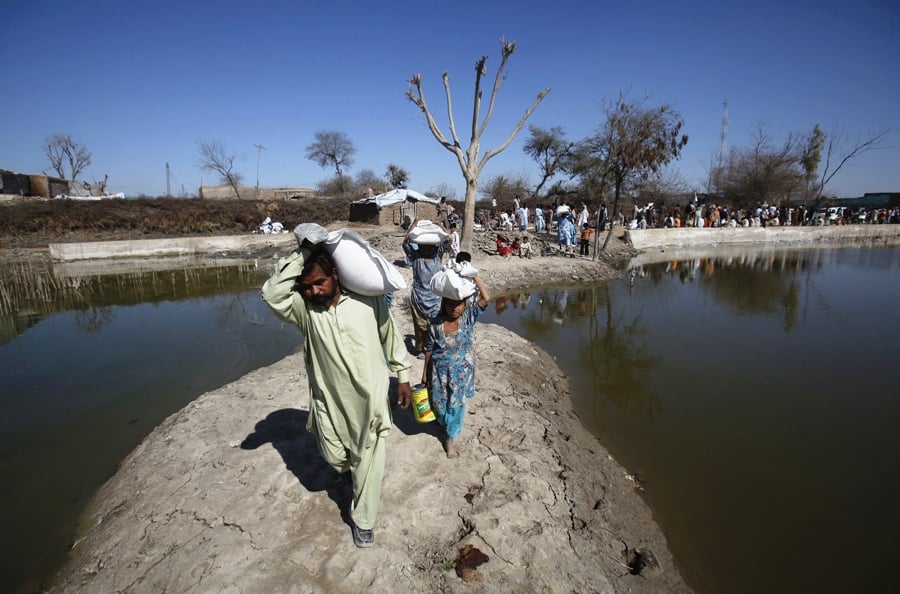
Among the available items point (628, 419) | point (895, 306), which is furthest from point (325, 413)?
point (895, 306)

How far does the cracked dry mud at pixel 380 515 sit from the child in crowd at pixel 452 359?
38 cm

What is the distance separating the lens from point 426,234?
4379 millimetres

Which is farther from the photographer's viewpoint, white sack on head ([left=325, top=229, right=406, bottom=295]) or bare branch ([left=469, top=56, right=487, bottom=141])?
bare branch ([left=469, top=56, right=487, bottom=141])

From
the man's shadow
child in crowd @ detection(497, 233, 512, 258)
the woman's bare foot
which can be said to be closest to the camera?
the man's shadow

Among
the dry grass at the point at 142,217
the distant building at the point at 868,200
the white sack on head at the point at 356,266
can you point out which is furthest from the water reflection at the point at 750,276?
the distant building at the point at 868,200

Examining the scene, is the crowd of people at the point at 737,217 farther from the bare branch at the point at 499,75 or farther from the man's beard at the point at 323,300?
the man's beard at the point at 323,300

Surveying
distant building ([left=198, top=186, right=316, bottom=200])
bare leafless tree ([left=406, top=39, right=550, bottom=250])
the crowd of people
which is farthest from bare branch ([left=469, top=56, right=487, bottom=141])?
distant building ([left=198, top=186, right=316, bottom=200])

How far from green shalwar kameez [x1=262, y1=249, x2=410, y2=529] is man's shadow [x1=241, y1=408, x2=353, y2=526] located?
53 centimetres

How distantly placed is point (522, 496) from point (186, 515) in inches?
84.1

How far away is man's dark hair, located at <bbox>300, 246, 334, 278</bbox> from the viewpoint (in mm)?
2049

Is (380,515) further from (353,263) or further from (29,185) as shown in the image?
(29,185)

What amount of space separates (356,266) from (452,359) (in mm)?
1188

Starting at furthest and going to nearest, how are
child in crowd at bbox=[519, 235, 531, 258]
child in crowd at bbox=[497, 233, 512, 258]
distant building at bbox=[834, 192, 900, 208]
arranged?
distant building at bbox=[834, 192, 900, 208]
child in crowd at bbox=[519, 235, 531, 258]
child in crowd at bbox=[497, 233, 512, 258]

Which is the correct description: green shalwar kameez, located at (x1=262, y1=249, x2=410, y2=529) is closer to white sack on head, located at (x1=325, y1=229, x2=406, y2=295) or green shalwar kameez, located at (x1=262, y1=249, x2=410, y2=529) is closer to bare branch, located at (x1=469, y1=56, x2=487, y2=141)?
white sack on head, located at (x1=325, y1=229, x2=406, y2=295)
